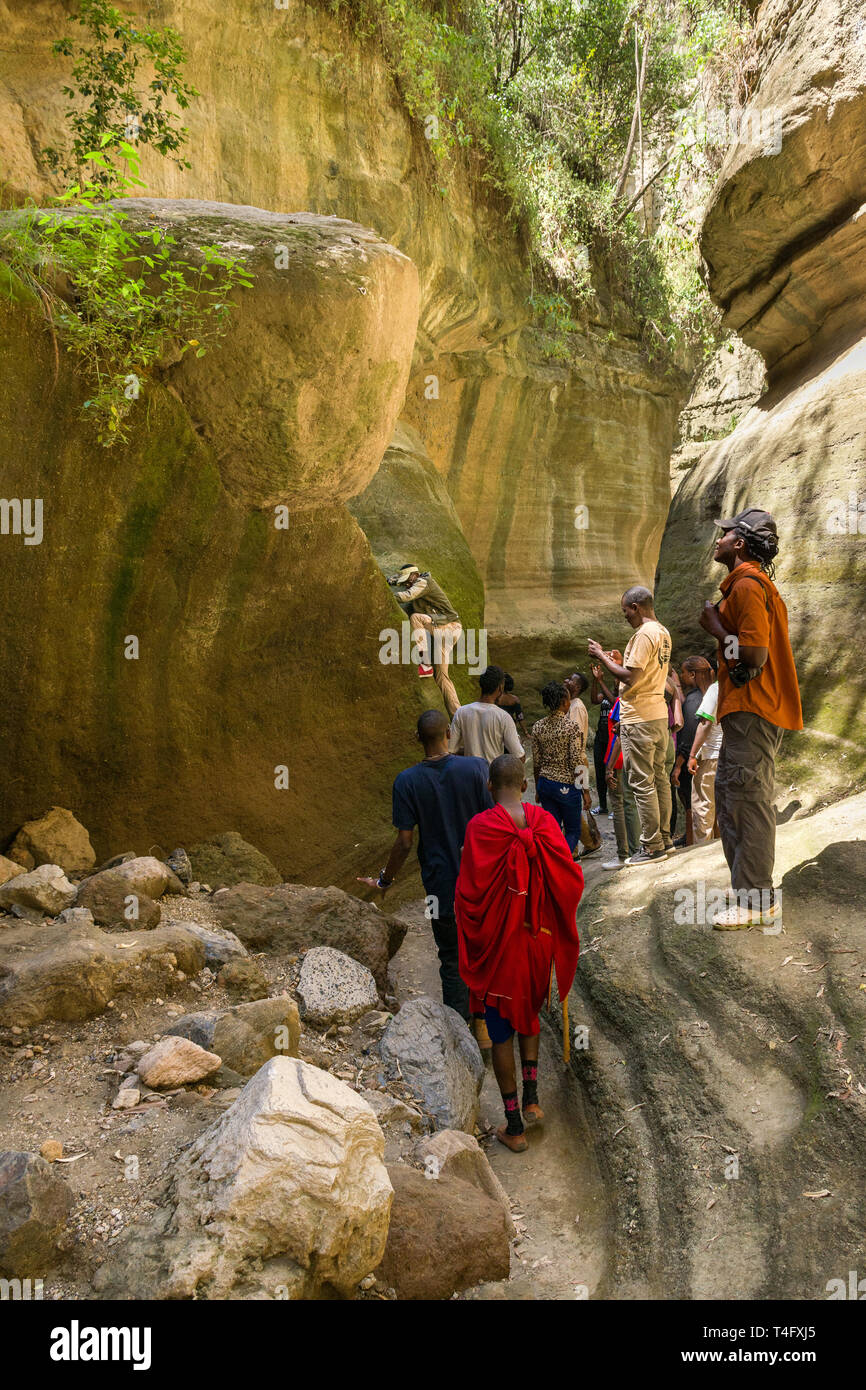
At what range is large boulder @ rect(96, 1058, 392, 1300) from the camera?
2428mm

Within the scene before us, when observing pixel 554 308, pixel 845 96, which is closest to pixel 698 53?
pixel 554 308

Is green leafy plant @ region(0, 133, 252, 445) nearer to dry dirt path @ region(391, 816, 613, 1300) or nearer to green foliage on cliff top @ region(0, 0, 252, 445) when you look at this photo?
green foliage on cliff top @ region(0, 0, 252, 445)

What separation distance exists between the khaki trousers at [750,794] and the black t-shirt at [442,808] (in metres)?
1.22

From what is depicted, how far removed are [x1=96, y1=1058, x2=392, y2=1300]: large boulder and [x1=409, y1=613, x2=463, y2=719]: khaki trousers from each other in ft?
16.2

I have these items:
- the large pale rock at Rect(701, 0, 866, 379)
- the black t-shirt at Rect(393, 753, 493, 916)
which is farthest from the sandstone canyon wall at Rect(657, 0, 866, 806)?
the black t-shirt at Rect(393, 753, 493, 916)

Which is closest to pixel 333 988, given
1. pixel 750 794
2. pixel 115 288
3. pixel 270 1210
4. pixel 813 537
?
pixel 270 1210

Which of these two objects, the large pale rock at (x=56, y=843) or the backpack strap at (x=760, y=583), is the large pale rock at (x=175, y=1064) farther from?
the backpack strap at (x=760, y=583)

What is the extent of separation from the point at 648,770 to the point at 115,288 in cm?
420

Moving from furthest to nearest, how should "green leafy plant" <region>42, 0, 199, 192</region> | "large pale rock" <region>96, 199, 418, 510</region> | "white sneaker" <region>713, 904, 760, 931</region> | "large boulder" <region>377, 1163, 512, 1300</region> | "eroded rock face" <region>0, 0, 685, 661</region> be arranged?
"eroded rock face" <region>0, 0, 685, 661</region>
"green leafy plant" <region>42, 0, 199, 192</region>
"large pale rock" <region>96, 199, 418, 510</region>
"white sneaker" <region>713, 904, 760, 931</region>
"large boulder" <region>377, 1163, 512, 1300</region>

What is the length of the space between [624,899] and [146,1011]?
2745 mm

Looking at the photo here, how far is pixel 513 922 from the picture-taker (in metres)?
4.02

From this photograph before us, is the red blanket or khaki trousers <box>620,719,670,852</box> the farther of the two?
khaki trousers <box>620,719,670,852</box>

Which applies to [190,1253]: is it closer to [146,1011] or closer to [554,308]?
[146,1011]

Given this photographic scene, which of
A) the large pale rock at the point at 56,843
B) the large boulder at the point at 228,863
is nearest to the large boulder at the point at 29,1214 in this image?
the large pale rock at the point at 56,843
